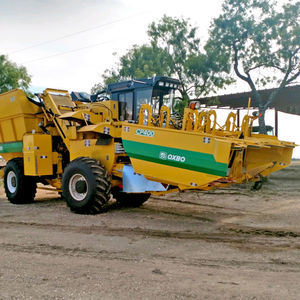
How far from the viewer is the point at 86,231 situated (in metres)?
5.86

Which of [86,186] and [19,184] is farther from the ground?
→ [86,186]

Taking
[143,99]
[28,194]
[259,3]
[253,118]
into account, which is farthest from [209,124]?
[259,3]

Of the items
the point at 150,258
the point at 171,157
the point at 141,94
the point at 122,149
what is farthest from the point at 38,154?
the point at 150,258

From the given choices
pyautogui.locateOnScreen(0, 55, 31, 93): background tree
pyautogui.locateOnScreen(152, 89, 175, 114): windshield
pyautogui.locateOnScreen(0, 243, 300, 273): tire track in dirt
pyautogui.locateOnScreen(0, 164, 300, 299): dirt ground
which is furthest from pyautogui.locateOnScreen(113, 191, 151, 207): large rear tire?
pyautogui.locateOnScreen(0, 55, 31, 93): background tree

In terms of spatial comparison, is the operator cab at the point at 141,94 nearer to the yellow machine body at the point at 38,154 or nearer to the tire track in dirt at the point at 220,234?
the yellow machine body at the point at 38,154

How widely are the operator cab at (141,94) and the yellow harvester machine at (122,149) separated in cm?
2

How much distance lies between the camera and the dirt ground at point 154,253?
3441 mm

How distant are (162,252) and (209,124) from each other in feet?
10.1

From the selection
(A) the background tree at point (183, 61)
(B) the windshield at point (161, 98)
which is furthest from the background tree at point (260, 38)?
(B) the windshield at point (161, 98)

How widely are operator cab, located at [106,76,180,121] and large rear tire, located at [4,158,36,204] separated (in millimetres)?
2999

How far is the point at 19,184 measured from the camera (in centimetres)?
919

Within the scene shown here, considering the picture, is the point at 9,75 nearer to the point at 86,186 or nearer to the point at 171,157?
the point at 86,186

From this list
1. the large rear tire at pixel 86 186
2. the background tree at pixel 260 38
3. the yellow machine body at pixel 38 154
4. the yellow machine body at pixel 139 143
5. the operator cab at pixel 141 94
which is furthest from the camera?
the background tree at pixel 260 38

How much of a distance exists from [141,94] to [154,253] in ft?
14.3
